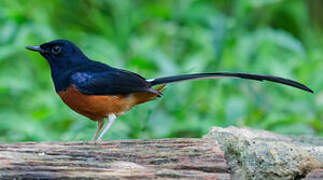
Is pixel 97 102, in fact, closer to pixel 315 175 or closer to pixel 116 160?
pixel 116 160

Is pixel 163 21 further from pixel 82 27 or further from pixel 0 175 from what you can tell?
pixel 0 175

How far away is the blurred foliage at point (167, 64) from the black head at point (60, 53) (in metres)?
0.68

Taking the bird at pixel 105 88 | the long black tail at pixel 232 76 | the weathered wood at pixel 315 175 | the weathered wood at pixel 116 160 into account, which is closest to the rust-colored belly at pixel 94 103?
the bird at pixel 105 88

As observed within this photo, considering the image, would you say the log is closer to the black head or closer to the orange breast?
the orange breast

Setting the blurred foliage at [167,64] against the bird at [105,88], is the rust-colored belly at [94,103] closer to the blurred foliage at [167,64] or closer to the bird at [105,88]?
the bird at [105,88]

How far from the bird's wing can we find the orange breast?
0.05 metres

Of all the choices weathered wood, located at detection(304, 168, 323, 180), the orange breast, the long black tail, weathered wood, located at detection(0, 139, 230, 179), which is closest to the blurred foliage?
the orange breast

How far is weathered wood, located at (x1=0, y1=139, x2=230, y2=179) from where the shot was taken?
2879mm

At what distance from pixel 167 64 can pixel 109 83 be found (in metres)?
2.02

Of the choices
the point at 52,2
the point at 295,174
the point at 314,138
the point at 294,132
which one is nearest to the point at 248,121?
the point at 294,132

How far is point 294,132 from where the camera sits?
553cm

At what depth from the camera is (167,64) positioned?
6.38 meters

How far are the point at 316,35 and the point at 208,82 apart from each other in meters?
3.34

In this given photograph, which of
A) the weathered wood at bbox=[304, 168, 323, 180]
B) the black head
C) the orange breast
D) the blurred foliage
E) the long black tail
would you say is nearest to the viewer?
the weathered wood at bbox=[304, 168, 323, 180]
